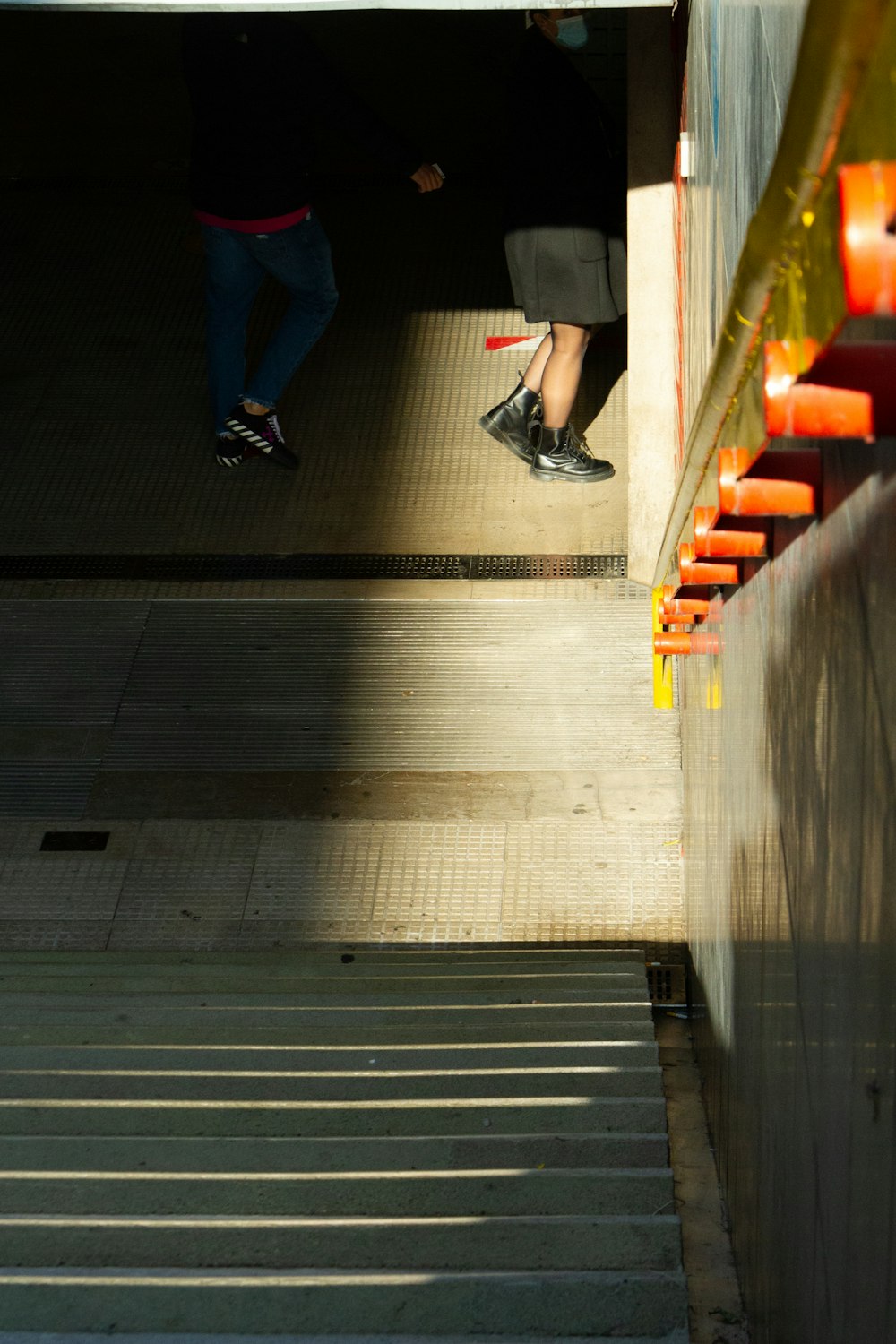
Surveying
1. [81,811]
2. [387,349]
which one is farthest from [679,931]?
[387,349]

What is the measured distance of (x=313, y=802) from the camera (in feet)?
14.5

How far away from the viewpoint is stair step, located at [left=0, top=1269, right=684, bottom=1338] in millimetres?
1844

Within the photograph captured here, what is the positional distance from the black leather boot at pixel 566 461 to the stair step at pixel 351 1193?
3596 mm

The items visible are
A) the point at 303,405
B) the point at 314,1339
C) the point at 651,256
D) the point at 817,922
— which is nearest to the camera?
the point at 817,922

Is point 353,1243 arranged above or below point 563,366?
below

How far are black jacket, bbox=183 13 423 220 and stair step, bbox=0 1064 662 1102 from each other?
10.9ft

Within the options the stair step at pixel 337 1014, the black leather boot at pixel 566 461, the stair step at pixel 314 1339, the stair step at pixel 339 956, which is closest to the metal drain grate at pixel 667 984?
the stair step at pixel 339 956

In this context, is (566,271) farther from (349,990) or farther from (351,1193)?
(351,1193)

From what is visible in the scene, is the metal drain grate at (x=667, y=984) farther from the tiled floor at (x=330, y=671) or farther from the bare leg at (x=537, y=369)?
the bare leg at (x=537, y=369)

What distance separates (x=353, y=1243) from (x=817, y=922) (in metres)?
0.95

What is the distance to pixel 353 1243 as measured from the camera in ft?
6.78

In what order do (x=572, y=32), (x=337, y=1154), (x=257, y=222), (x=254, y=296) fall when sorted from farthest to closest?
(x=254, y=296) → (x=257, y=222) → (x=572, y=32) → (x=337, y=1154)

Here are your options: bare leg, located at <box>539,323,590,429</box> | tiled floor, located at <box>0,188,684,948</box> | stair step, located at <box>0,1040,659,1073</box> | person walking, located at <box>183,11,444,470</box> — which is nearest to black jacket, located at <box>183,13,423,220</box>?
person walking, located at <box>183,11,444,470</box>

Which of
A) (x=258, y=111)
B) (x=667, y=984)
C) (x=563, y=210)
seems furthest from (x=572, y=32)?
(x=667, y=984)
